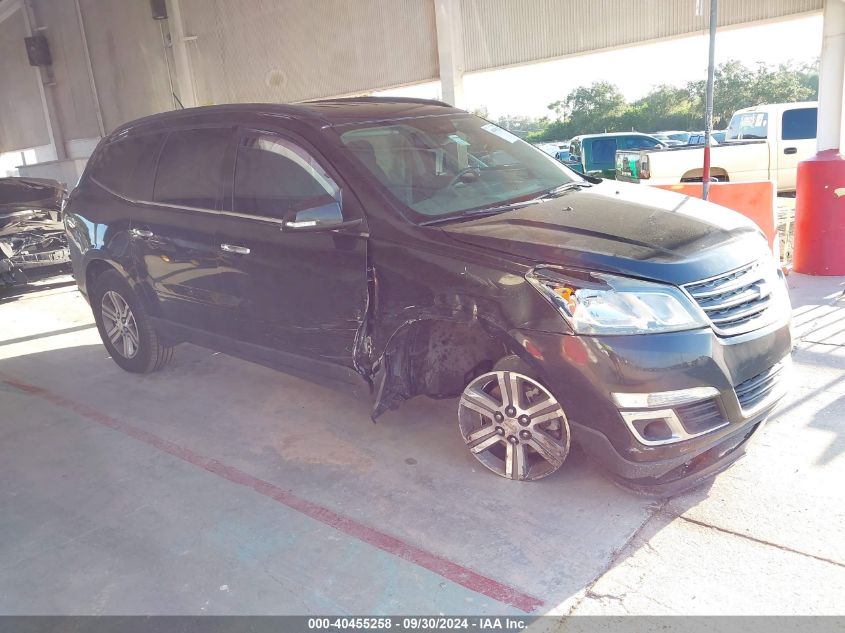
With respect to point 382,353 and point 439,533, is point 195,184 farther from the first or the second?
point 439,533

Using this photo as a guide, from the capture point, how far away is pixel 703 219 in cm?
354

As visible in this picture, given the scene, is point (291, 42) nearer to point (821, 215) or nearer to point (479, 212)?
point (821, 215)

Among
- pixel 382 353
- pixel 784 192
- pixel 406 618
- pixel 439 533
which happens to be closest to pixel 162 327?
pixel 382 353

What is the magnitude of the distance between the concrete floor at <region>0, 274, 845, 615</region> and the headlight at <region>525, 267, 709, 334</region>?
906 mm

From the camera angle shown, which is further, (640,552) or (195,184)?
(195,184)

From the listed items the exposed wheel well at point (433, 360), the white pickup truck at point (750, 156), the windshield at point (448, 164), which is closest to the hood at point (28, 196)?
the windshield at point (448, 164)

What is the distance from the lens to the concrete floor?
8.97 ft

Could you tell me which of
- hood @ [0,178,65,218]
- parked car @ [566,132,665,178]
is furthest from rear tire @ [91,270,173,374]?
parked car @ [566,132,665,178]

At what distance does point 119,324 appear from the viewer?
5.57m

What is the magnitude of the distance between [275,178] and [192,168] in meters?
0.86

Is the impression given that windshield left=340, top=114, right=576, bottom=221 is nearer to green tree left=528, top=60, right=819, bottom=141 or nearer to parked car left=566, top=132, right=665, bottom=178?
parked car left=566, top=132, right=665, bottom=178

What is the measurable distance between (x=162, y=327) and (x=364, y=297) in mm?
2170

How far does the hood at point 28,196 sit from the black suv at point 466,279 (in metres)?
4.87

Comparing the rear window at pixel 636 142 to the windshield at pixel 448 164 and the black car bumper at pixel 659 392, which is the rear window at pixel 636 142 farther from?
the black car bumper at pixel 659 392
